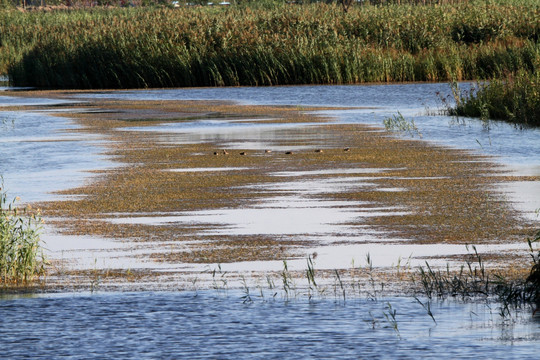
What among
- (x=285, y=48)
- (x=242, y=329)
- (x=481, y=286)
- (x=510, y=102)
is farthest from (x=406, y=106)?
(x=242, y=329)

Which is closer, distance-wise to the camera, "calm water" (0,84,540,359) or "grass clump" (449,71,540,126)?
"calm water" (0,84,540,359)

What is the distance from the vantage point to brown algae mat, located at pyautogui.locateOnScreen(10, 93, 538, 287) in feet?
36.9

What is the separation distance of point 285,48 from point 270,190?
24915 mm

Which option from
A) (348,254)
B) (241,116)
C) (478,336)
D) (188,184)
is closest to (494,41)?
(241,116)

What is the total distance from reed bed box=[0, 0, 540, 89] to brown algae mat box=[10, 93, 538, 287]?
1346cm

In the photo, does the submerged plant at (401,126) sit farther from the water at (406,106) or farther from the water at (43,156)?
the water at (43,156)

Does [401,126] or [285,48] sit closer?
[401,126]

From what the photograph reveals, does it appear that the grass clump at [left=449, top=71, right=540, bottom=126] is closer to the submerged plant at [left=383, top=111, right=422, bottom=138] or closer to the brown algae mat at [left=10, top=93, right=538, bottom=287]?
the submerged plant at [left=383, top=111, right=422, bottom=138]

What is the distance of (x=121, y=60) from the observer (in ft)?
138

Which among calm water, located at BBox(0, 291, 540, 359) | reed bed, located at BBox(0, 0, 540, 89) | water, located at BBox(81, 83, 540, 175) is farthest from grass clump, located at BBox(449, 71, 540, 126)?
calm water, located at BBox(0, 291, 540, 359)

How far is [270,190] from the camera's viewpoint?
49.7 feet

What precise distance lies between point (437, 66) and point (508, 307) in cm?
3143

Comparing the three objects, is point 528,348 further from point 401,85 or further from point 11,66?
point 11,66

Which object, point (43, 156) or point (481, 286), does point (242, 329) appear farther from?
point (43, 156)
